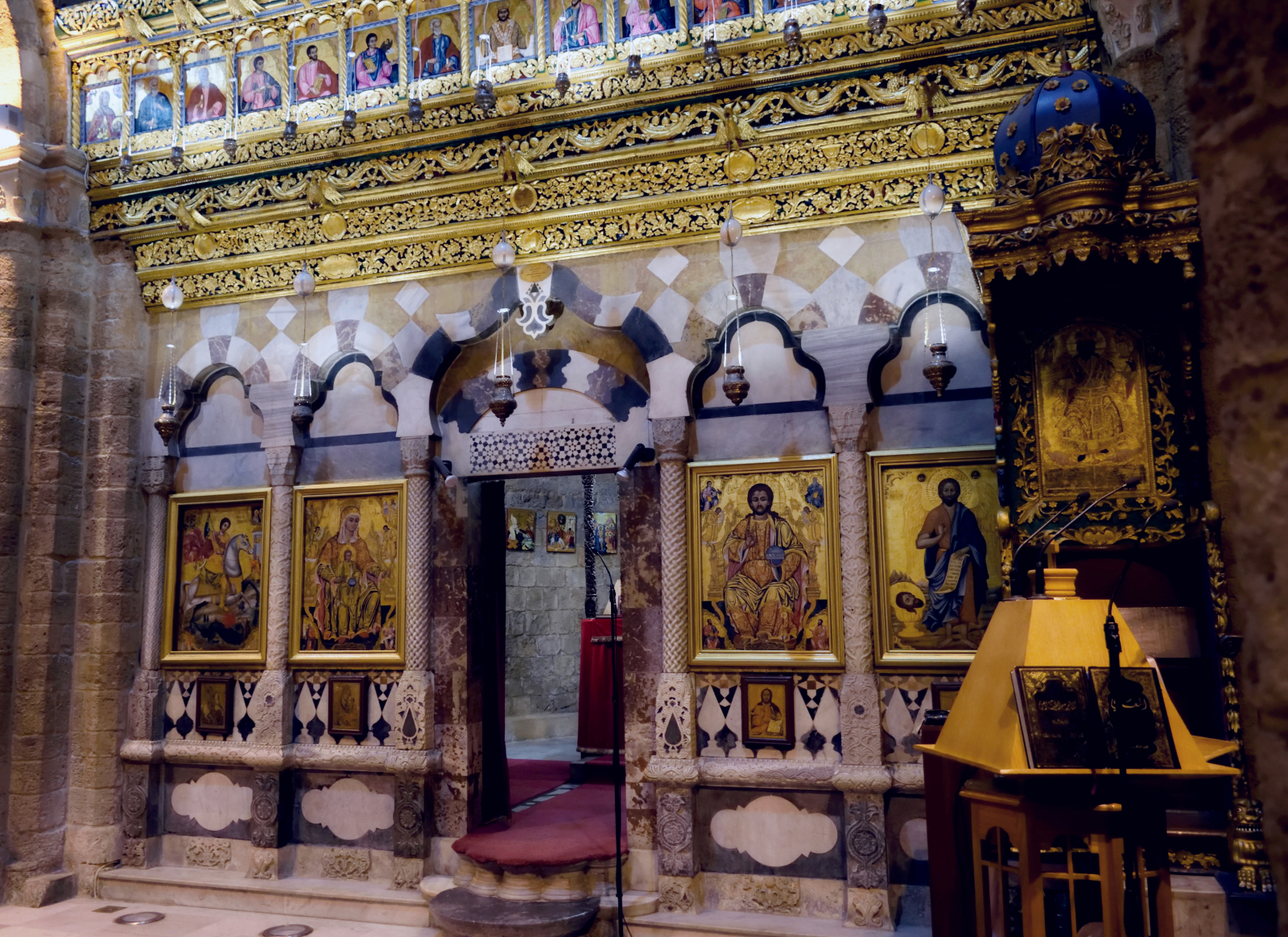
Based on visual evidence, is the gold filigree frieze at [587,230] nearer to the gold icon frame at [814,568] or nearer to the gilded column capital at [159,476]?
the gilded column capital at [159,476]

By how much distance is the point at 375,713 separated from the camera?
5.91 meters

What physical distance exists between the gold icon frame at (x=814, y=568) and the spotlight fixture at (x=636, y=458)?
26 cm

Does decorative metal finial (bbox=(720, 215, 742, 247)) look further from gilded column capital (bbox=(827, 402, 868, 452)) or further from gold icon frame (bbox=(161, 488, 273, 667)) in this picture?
gold icon frame (bbox=(161, 488, 273, 667))

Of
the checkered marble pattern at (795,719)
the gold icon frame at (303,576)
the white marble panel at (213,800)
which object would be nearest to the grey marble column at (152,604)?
the white marble panel at (213,800)

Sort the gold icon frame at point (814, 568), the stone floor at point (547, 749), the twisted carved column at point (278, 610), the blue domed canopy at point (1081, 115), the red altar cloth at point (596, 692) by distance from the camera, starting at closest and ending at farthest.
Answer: the blue domed canopy at point (1081, 115) < the gold icon frame at point (814, 568) < the twisted carved column at point (278, 610) < the red altar cloth at point (596, 692) < the stone floor at point (547, 749)

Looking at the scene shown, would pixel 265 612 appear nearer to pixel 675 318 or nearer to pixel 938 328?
pixel 675 318

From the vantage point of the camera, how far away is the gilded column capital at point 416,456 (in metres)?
5.95

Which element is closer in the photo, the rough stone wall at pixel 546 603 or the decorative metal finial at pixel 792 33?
the decorative metal finial at pixel 792 33

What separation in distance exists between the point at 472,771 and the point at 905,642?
2617 millimetres

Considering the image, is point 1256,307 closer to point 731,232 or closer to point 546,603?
Result: point 731,232

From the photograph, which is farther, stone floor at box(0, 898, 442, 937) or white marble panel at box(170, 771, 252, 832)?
white marble panel at box(170, 771, 252, 832)

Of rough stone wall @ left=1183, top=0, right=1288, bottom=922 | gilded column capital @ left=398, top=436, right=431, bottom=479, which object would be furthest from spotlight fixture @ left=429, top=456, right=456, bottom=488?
rough stone wall @ left=1183, top=0, right=1288, bottom=922

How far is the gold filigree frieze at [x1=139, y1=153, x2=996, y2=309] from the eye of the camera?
17.4 feet

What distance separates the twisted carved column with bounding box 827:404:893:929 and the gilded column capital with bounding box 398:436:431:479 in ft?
7.96
